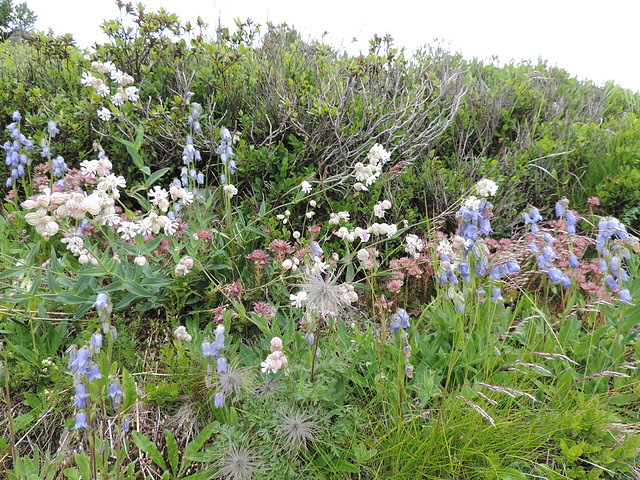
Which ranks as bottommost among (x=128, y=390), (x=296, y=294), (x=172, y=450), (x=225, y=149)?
(x=172, y=450)

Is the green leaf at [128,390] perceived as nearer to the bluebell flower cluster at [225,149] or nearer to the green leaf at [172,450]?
the green leaf at [172,450]

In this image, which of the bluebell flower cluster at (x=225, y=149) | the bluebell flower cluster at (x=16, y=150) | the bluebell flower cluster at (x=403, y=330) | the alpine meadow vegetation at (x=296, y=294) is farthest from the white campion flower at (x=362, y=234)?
the bluebell flower cluster at (x=16, y=150)

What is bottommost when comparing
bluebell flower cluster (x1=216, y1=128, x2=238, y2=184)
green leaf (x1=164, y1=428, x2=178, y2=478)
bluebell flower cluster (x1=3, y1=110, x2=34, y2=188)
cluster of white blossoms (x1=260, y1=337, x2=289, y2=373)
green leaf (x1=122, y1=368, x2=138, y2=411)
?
green leaf (x1=164, y1=428, x2=178, y2=478)

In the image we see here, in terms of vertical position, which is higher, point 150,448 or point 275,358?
point 275,358

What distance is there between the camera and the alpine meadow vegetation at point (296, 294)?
5.39 feet

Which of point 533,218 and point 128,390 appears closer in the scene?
point 128,390

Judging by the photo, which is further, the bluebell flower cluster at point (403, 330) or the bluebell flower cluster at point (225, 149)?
the bluebell flower cluster at point (225, 149)

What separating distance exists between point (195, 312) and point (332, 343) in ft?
3.06

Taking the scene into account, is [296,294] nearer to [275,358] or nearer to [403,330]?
[403,330]

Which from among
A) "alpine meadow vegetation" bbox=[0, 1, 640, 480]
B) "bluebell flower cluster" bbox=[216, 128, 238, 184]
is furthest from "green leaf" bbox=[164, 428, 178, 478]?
"bluebell flower cluster" bbox=[216, 128, 238, 184]

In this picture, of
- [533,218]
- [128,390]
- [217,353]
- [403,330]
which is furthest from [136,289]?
[533,218]

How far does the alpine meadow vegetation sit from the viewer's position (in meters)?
1.64

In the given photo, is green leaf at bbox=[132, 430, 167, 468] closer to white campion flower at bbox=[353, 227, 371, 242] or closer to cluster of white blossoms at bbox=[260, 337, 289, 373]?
cluster of white blossoms at bbox=[260, 337, 289, 373]

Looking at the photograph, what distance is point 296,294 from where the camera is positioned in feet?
7.32
